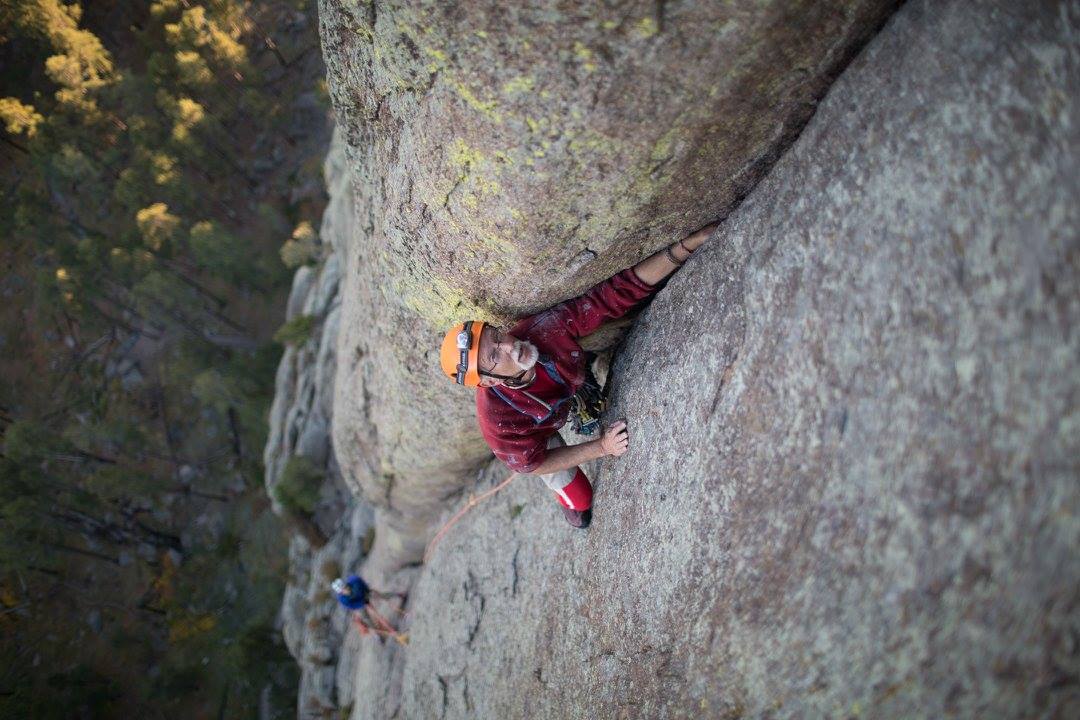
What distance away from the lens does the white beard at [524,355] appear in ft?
16.4

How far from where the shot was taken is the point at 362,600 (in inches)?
524

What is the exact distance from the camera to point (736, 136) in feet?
13.7

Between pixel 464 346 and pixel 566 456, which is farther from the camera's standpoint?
pixel 566 456

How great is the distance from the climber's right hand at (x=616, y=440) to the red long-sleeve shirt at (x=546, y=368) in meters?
0.57

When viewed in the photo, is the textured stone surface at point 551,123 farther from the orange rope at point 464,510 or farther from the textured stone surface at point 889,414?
the orange rope at point 464,510

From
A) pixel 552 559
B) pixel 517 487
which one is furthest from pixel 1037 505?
pixel 517 487

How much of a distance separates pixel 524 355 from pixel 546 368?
427 mm

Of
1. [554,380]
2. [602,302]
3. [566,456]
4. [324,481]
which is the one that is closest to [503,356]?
[554,380]

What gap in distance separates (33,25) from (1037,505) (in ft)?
141

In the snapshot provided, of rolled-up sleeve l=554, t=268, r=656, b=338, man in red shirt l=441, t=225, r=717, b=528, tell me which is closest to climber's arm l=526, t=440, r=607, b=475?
man in red shirt l=441, t=225, r=717, b=528

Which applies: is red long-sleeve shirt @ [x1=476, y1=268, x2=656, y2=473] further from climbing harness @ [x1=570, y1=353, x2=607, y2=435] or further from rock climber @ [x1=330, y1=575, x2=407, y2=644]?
rock climber @ [x1=330, y1=575, x2=407, y2=644]

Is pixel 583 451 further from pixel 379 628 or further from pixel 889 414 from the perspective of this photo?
pixel 379 628

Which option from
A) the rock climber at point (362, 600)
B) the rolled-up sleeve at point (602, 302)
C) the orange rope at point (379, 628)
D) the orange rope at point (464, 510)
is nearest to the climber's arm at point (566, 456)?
the rolled-up sleeve at point (602, 302)

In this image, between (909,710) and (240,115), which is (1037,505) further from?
(240,115)
